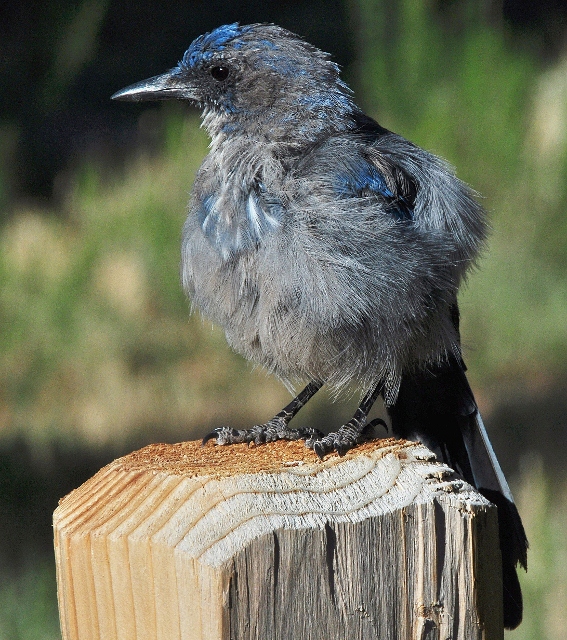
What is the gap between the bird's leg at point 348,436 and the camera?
1.89 meters

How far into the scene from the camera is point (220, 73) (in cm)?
277

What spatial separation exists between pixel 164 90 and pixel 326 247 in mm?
851

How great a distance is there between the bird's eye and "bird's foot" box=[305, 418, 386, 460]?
1100mm

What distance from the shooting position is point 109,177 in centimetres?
493

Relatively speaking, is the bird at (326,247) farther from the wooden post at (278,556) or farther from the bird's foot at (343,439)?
the wooden post at (278,556)

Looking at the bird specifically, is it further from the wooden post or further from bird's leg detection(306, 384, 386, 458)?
the wooden post

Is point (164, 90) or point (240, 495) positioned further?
point (164, 90)

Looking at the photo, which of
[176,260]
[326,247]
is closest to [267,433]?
[326,247]

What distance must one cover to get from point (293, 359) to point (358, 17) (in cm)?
297

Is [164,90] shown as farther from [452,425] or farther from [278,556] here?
[278,556]

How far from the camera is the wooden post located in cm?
128

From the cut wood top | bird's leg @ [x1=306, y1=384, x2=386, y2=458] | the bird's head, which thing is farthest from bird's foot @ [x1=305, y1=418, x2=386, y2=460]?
the bird's head

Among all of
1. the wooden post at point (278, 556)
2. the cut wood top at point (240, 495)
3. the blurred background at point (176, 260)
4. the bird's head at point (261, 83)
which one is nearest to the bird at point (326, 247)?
the bird's head at point (261, 83)

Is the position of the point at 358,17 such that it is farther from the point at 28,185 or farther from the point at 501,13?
the point at 28,185
